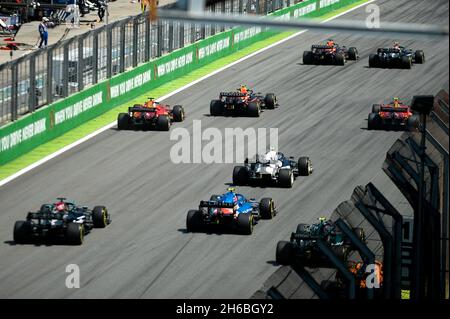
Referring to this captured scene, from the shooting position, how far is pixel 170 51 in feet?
171

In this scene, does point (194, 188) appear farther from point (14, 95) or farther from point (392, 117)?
point (392, 117)

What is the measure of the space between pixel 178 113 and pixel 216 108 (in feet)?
6.54

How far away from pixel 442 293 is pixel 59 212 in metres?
15.0

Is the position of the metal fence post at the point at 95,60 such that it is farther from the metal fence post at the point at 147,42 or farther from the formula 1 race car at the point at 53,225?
the formula 1 race car at the point at 53,225

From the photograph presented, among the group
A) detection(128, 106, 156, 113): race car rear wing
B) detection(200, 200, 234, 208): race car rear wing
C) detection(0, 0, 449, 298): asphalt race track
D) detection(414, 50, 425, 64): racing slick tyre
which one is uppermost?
detection(200, 200, 234, 208): race car rear wing

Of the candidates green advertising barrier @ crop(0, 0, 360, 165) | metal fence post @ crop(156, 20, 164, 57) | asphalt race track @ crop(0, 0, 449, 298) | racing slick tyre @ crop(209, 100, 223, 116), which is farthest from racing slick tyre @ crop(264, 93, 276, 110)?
metal fence post @ crop(156, 20, 164, 57)

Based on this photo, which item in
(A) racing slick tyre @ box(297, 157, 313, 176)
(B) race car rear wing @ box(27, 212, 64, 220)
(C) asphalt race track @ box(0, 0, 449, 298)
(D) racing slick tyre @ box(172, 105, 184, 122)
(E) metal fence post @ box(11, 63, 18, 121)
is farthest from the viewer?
(D) racing slick tyre @ box(172, 105, 184, 122)

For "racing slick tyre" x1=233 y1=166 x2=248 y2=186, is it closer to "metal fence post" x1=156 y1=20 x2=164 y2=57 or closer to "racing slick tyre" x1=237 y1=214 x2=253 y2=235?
"racing slick tyre" x1=237 y1=214 x2=253 y2=235

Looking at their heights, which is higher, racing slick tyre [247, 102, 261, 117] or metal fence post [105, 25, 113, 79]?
metal fence post [105, 25, 113, 79]

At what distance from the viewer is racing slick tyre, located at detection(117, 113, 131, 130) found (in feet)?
137

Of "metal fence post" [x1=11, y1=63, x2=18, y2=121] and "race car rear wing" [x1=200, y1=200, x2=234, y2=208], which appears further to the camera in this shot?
"metal fence post" [x1=11, y1=63, x2=18, y2=121]

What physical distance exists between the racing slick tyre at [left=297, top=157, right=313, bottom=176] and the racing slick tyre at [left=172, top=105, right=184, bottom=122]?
8361mm

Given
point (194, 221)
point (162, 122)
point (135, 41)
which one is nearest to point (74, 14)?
point (135, 41)
